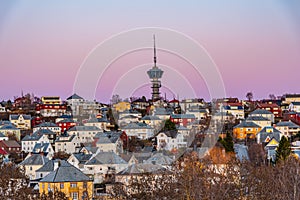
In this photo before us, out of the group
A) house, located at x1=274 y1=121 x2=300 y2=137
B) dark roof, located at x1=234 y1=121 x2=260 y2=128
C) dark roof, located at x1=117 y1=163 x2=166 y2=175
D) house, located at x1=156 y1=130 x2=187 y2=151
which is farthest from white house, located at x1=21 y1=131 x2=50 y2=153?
house, located at x1=274 y1=121 x2=300 y2=137

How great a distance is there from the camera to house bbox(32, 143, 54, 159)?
123ft

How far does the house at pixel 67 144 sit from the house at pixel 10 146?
2.45 m

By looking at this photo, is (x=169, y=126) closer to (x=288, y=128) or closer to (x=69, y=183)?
(x=288, y=128)

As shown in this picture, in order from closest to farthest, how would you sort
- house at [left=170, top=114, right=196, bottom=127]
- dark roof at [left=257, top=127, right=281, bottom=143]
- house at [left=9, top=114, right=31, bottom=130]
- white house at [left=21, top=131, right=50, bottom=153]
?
dark roof at [left=257, top=127, right=281, bottom=143]
white house at [left=21, top=131, right=50, bottom=153]
house at [left=170, top=114, right=196, bottom=127]
house at [left=9, top=114, right=31, bottom=130]

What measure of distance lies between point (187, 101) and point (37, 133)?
17.6 m

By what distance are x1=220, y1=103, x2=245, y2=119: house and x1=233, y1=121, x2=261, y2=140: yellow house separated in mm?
6471

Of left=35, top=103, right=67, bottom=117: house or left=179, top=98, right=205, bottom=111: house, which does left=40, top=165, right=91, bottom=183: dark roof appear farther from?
left=35, top=103, right=67, bottom=117: house

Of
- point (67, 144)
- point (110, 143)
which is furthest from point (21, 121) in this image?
point (110, 143)

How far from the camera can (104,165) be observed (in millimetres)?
30562

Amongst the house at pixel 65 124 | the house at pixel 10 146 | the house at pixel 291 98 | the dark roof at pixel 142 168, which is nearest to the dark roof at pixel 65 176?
the dark roof at pixel 142 168

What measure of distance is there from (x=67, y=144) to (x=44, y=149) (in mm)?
2437

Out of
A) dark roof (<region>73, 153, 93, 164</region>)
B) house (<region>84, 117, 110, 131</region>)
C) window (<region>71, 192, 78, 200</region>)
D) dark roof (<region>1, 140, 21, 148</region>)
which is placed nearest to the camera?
window (<region>71, 192, 78, 200</region>)

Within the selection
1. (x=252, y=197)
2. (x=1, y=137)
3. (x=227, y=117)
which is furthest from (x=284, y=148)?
(x=1, y=137)

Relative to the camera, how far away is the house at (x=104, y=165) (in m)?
29.6
